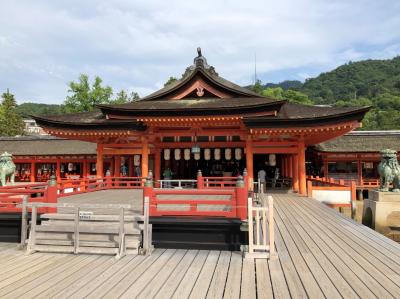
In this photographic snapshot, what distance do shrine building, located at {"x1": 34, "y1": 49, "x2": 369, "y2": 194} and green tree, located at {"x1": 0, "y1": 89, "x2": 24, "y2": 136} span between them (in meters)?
47.3

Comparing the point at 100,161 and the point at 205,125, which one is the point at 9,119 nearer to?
the point at 100,161

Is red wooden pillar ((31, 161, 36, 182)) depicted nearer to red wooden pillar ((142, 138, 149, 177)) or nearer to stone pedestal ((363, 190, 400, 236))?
red wooden pillar ((142, 138, 149, 177))

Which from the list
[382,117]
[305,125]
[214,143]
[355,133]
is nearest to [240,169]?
[214,143]

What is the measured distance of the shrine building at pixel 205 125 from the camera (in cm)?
1684

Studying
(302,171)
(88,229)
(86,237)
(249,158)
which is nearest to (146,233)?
(88,229)

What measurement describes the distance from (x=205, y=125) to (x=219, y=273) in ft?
44.0

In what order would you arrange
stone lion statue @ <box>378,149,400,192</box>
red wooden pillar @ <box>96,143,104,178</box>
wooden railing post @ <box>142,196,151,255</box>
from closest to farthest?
wooden railing post @ <box>142,196,151,255</box>
stone lion statue @ <box>378,149,400,192</box>
red wooden pillar @ <box>96,143,104,178</box>

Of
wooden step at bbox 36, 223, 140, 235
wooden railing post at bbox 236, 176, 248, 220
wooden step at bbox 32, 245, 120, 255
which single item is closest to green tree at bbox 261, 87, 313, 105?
wooden railing post at bbox 236, 176, 248, 220

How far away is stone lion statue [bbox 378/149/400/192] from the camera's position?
14658mm

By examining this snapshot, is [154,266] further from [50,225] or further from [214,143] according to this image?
[214,143]

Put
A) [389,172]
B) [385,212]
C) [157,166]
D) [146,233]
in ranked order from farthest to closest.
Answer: [157,166]
[389,172]
[385,212]
[146,233]

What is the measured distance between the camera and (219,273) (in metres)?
6.34

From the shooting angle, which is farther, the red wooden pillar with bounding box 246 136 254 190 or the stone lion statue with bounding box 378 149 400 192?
the red wooden pillar with bounding box 246 136 254 190

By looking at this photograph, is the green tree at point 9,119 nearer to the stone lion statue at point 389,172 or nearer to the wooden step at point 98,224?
the wooden step at point 98,224
